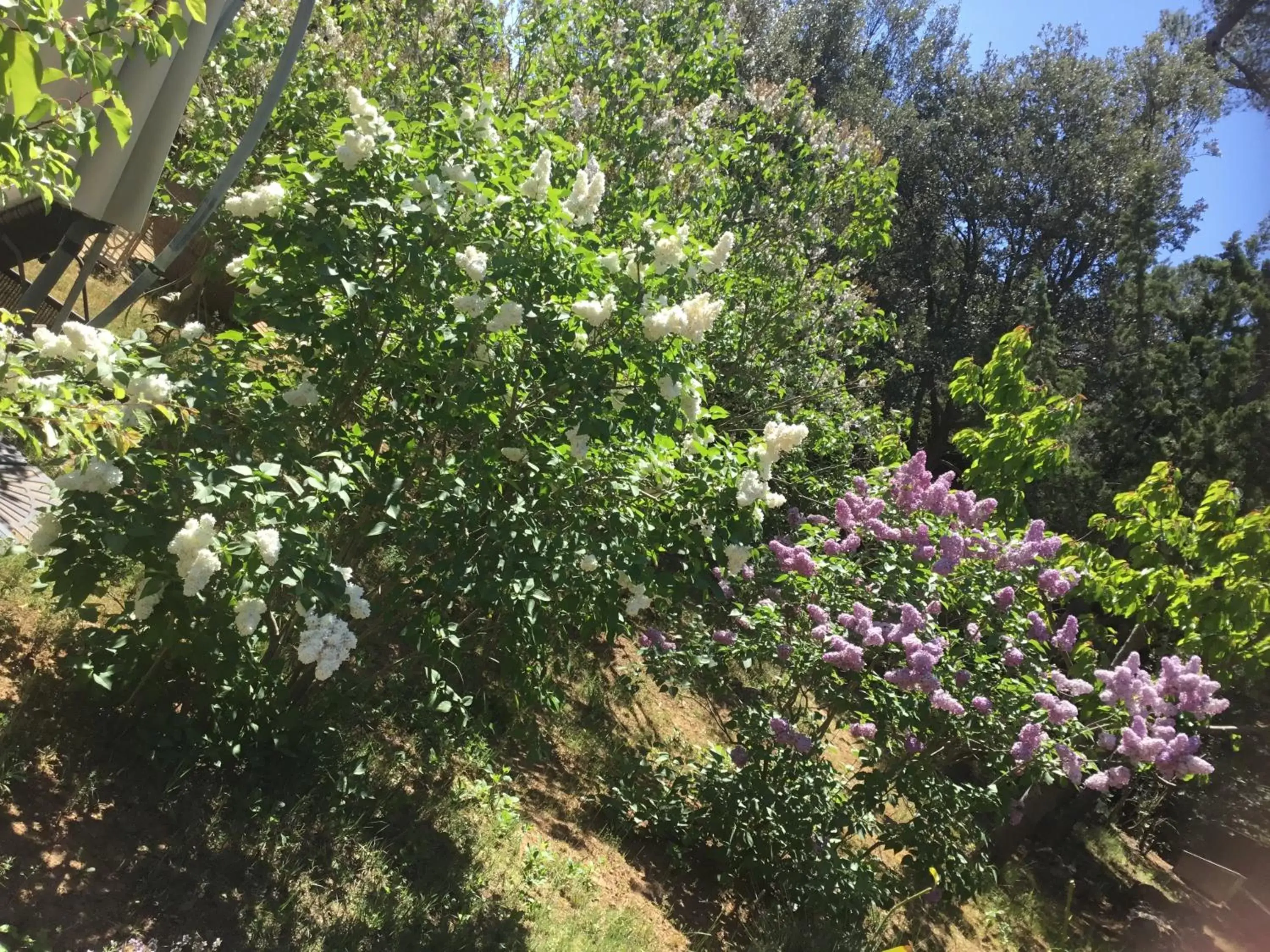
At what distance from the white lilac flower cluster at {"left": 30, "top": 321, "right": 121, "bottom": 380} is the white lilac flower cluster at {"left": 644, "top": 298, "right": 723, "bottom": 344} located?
1.52m

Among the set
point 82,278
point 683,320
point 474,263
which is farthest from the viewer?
point 82,278

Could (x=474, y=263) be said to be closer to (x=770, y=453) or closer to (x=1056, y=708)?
(x=770, y=453)

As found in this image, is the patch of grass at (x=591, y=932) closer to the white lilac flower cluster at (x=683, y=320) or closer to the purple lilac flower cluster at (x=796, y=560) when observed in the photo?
the purple lilac flower cluster at (x=796, y=560)

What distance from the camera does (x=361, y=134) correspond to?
109 inches

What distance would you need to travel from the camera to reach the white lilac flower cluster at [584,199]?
10.2ft

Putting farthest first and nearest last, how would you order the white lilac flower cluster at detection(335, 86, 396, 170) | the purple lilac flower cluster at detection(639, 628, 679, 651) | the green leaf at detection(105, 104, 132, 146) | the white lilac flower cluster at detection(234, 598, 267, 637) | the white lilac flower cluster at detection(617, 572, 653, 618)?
the purple lilac flower cluster at detection(639, 628, 679, 651) < the white lilac flower cluster at detection(617, 572, 653, 618) < the white lilac flower cluster at detection(335, 86, 396, 170) < the white lilac flower cluster at detection(234, 598, 267, 637) < the green leaf at detection(105, 104, 132, 146)

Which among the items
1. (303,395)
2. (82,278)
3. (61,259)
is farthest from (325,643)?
(82,278)

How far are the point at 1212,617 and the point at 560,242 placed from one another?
4572 millimetres

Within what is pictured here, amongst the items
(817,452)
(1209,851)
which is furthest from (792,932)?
(1209,851)

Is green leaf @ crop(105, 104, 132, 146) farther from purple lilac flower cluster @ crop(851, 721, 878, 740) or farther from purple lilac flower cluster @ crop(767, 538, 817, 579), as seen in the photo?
purple lilac flower cluster @ crop(851, 721, 878, 740)

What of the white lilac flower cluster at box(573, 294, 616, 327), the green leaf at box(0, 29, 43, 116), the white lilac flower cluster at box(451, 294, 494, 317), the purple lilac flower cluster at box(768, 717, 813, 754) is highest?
the white lilac flower cluster at box(573, 294, 616, 327)

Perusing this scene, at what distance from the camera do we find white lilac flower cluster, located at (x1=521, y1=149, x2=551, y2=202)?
2932 mm

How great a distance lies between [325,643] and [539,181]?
1597 millimetres

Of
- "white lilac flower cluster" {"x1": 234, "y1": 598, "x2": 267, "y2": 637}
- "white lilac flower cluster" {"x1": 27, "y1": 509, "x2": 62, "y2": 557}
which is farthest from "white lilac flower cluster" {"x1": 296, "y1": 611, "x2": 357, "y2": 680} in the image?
"white lilac flower cluster" {"x1": 27, "y1": 509, "x2": 62, "y2": 557}
